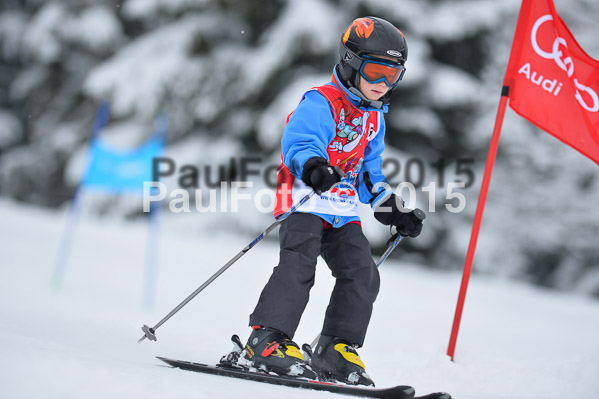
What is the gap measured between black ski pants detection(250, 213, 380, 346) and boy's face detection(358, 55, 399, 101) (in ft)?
2.04

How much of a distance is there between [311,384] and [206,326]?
2376 millimetres

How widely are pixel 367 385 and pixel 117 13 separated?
14652mm

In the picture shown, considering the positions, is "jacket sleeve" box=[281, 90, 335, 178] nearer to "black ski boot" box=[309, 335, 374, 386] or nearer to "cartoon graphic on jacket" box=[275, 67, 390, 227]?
"cartoon graphic on jacket" box=[275, 67, 390, 227]

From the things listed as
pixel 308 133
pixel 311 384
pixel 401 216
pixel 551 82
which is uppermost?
pixel 551 82

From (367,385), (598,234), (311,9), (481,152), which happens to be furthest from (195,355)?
(598,234)

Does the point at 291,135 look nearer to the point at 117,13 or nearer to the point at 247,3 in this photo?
the point at 247,3

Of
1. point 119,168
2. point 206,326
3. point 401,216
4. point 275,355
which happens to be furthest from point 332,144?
point 119,168

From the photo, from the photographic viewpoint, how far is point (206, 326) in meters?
4.63

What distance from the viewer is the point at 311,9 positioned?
985cm

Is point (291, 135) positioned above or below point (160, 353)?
above

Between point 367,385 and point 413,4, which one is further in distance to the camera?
point 413,4

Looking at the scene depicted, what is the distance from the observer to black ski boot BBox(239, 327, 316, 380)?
8.45 feet

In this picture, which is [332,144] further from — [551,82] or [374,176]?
[551,82]

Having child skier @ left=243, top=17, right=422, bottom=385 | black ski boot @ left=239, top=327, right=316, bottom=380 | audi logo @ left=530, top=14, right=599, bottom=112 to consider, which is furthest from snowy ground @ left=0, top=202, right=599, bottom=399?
audi logo @ left=530, top=14, right=599, bottom=112
